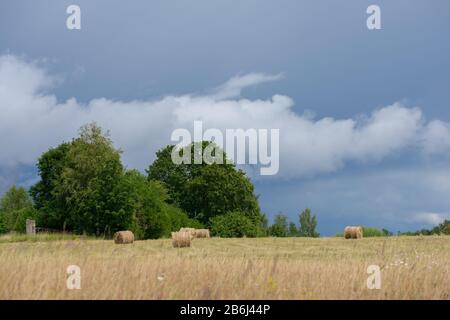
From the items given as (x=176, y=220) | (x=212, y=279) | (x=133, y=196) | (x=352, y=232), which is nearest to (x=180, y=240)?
(x=352, y=232)

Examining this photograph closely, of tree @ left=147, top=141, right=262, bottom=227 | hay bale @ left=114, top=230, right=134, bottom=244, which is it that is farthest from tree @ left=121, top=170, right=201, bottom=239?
tree @ left=147, top=141, right=262, bottom=227

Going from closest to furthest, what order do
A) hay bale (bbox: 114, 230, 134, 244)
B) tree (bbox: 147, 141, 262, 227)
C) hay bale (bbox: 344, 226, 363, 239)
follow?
1. hay bale (bbox: 114, 230, 134, 244)
2. hay bale (bbox: 344, 226, 363, 239)
3. tree (bbox: 147, 141, 262, 227)

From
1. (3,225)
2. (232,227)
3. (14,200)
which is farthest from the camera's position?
(14,200)

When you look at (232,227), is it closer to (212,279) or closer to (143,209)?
(143,209)

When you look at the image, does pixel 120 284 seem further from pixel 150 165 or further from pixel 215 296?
pixel 150 165

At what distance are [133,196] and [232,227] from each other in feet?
37.2

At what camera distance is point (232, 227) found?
155ft

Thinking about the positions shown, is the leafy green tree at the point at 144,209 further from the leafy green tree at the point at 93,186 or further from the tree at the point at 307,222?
the tree at the point at 307,222

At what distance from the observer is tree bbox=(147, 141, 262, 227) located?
179ft

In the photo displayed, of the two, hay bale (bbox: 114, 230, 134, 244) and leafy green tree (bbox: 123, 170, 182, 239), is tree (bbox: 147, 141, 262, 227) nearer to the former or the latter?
leafy green tree (bbox: 123, 170, 182, 239)

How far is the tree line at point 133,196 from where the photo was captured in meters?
38.5

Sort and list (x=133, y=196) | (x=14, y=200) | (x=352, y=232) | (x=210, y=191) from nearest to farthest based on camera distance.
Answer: (x=352, y=232)
(x=133, y=196)
(x=210, y=191)
(x=14, y=200)

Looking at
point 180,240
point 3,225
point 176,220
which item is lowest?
point 180,240
